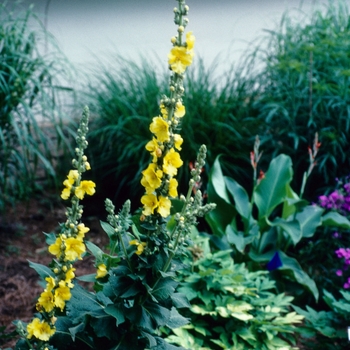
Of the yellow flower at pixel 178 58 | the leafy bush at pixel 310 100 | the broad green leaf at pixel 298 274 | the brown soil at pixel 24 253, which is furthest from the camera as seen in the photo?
the leafy bush at pixel 310 100

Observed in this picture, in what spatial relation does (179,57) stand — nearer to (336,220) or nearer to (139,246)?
(139,246)

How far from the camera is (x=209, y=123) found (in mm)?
4461

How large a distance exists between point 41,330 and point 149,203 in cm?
51

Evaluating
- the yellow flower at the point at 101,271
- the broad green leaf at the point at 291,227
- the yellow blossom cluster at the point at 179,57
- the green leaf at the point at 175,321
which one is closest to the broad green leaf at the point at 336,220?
the broad green leaf at the point at 291,227

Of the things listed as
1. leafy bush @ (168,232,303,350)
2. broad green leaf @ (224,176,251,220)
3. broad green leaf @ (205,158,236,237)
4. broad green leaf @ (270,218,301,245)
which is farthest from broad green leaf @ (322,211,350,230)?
leafy bush @ (168,232,303,350)

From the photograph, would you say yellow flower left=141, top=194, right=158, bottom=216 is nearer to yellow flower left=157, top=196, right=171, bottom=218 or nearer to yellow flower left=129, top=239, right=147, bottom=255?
yellow flower left=157, top=196, right=171, bottom=218

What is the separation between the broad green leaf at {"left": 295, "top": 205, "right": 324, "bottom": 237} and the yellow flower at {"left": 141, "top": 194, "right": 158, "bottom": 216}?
2029 mm

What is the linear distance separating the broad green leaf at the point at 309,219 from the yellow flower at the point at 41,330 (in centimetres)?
214

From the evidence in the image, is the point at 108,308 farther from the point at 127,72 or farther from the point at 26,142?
the point at 127,72

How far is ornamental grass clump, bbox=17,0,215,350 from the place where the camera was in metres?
1.74

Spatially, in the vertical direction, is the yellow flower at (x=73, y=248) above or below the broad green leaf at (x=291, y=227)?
above

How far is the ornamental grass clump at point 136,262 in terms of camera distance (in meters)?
1.74

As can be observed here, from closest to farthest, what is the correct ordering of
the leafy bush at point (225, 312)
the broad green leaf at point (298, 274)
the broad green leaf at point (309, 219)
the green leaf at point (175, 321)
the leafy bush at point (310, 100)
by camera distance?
1. the green leaf at point (175, 321)
2. the leafy bush at point (225, 312)
3. the broad green leaf at point (298, 274)
4. the broad green leaf at point (309, 219)
5. the leafy bush at point (310, 100)

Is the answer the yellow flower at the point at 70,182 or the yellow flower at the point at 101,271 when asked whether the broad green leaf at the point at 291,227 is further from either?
the yellow flower at the point at 70,182
